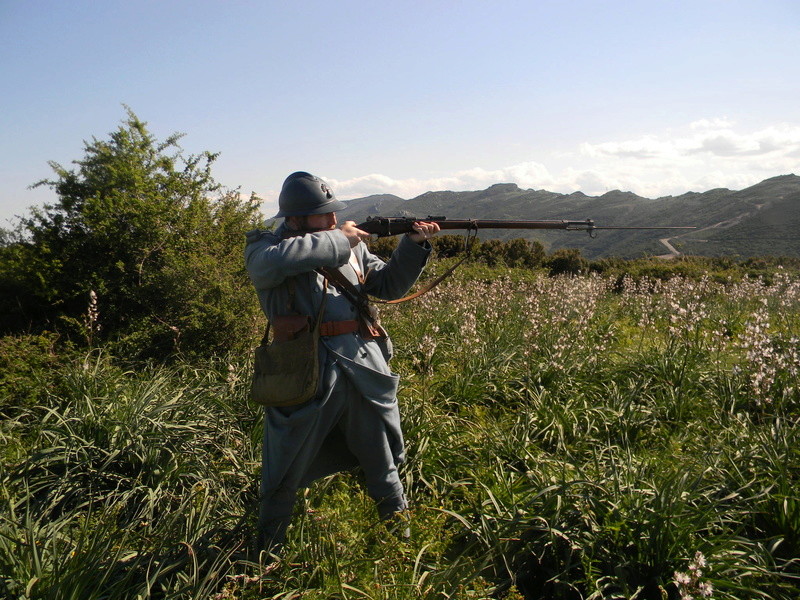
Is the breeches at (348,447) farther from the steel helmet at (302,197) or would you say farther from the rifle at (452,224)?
the rifle at (452,224)

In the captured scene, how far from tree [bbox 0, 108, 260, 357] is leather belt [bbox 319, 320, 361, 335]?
10.8 feet

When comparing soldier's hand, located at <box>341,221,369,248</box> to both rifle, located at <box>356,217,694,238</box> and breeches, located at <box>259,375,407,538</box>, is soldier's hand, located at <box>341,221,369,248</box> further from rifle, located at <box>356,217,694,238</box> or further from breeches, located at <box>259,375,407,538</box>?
breeches, located at <box>259,375,407,538</box>

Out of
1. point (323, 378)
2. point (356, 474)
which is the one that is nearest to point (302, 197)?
point (323, 378)

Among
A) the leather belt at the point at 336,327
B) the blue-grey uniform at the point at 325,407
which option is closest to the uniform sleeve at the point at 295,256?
the blue-grey uniform at the point at 325,407

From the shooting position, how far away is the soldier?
2.45m

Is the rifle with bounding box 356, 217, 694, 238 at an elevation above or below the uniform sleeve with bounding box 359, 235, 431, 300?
above

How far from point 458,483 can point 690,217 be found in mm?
66728

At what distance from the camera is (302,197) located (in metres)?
2.55

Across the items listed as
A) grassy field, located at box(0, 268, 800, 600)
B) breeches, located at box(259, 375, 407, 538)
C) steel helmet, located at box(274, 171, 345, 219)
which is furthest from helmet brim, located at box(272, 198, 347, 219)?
grassy field, located at box(0, 268, 800, 600)

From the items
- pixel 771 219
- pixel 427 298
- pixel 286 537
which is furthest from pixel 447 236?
pixel 771 219

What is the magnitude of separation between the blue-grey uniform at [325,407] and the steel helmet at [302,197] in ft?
0.51

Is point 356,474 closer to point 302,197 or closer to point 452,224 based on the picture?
point 452,224

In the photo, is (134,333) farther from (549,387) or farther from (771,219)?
(771,219)

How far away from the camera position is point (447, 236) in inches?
644
